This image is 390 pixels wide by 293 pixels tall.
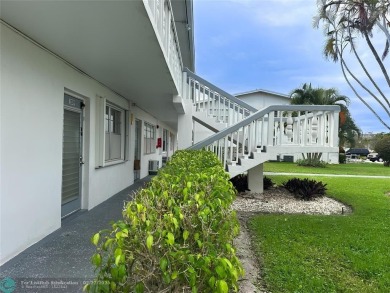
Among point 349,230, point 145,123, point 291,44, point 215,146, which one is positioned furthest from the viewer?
point 291,44

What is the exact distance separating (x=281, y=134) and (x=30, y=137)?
4.88 metres

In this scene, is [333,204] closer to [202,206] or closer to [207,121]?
[207,121]

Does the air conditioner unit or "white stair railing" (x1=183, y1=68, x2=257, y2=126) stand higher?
"white stair railing" (x1=183, y1=68, x2=257, y2=126)

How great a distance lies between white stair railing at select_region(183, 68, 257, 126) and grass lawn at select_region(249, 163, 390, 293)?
323cm

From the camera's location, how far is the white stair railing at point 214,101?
8.35 meters

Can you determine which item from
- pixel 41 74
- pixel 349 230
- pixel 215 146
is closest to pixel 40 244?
pixel 41 74

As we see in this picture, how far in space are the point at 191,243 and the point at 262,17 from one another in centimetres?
1327

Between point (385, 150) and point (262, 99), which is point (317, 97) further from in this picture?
point (385, 150)

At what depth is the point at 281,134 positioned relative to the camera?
679cm

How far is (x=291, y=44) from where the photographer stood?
16.4 m

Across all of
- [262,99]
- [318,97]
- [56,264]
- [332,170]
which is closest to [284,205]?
[56,264]

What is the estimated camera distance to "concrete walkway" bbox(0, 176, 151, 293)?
3078 mm

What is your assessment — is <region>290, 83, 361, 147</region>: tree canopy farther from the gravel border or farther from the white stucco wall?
the gravel border

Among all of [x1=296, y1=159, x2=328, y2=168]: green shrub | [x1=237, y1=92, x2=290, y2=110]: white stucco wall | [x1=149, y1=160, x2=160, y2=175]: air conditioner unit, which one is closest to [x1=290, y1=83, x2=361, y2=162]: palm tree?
[x1=296, y1=159, x2=328, y2=168]: green shrub
